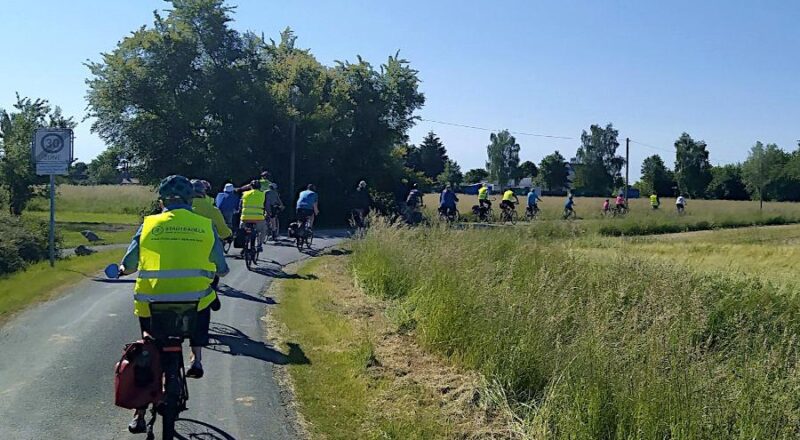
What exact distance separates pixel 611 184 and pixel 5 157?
92.5 meters

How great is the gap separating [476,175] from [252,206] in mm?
116556

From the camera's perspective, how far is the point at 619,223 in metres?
37.8

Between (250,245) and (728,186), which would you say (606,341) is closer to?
(250,245)

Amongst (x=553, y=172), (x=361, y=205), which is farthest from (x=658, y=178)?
(x=361, y=205)

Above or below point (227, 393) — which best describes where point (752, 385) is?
above

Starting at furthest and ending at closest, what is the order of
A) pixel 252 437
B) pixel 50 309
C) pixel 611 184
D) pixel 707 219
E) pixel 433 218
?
pixel 611 184 → pixel 707 219 → pixel 433 218 → pixel 50 309 → pixel 252 437

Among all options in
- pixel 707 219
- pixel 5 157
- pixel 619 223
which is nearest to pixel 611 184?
pixel 707 219

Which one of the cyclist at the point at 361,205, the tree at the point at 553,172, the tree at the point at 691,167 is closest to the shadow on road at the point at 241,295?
the cyclist at the point at 361,205

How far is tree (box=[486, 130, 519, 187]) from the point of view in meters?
127

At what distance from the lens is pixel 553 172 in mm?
115312

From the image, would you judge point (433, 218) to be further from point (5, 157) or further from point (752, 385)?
point (5, 157)

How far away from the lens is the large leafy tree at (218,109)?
1358 inches

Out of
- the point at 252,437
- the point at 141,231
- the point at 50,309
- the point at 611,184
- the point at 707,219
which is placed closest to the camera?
the point at 141,231

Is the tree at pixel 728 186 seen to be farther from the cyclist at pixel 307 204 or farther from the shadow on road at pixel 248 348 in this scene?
the shadow on road at pixel 248 348
